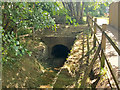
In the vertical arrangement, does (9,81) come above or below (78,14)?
below

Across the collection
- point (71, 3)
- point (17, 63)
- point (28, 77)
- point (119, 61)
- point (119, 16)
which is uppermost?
point (71, 3)

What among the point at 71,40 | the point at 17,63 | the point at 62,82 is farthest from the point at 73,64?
the point at 71,40

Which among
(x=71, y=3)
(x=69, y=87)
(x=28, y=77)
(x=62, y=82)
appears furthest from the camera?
(x=71, y=3)

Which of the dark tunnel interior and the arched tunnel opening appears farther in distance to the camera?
the dark tunnel interior

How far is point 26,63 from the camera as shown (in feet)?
23.1

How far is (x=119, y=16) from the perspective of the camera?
414 inches

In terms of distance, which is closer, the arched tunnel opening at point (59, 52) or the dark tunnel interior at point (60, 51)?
the arched tunnel opening at point (59, 52)

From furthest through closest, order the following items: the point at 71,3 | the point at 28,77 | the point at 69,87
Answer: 1. the point at 71,3
2. the point at 28,77
3. the point at 69,87

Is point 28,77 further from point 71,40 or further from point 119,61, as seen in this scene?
point 71,40

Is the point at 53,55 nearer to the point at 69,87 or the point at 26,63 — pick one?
the point at 26,63

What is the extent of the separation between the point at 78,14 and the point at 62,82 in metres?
11.7

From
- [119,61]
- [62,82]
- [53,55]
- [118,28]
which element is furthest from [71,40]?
[119,61]

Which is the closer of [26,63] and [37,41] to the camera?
[26,63]

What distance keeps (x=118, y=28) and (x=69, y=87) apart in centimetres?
694
